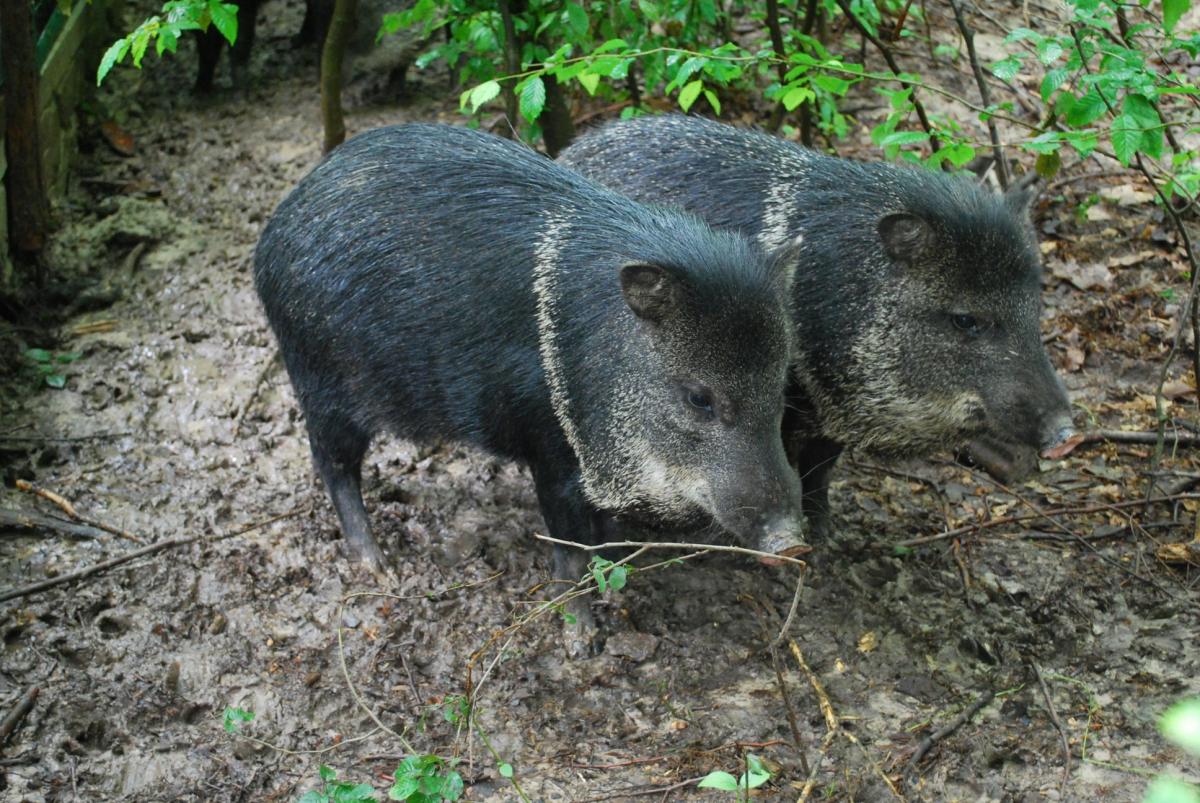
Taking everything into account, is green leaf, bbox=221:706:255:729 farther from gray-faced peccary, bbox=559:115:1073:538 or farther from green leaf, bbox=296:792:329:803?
gray-faced peccary, bbox=559:115:1073:538

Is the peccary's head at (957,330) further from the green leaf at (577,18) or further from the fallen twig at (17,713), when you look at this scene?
the fallen twig at (17,713)

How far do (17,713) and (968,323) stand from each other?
2.98 m

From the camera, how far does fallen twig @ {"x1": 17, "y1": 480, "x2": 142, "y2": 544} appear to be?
4074mm

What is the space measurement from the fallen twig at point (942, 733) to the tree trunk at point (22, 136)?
4.17 meters

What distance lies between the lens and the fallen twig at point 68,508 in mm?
4074

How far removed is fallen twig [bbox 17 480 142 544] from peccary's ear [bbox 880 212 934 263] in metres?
2.67

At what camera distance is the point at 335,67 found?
18.3 feet

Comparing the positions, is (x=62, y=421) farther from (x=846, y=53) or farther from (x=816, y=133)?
(x=846, y=53)

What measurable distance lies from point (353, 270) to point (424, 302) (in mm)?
276

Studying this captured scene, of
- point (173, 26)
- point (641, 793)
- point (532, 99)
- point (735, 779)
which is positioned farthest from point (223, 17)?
point (735, 779)

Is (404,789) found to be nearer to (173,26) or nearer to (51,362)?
(173,26)

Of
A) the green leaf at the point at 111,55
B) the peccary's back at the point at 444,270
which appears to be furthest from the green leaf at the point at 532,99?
the green leaf at the point at 111,55

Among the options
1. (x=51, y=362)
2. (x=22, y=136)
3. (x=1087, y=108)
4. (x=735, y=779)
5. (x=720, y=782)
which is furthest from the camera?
(x=22, y=136)

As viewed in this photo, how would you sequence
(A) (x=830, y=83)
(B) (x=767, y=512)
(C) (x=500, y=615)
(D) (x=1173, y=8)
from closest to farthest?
(D) (x=1173, y=8), (B) (x=767, y=512), (C) (x=500, y=615), (A) (x=830, y=83)
